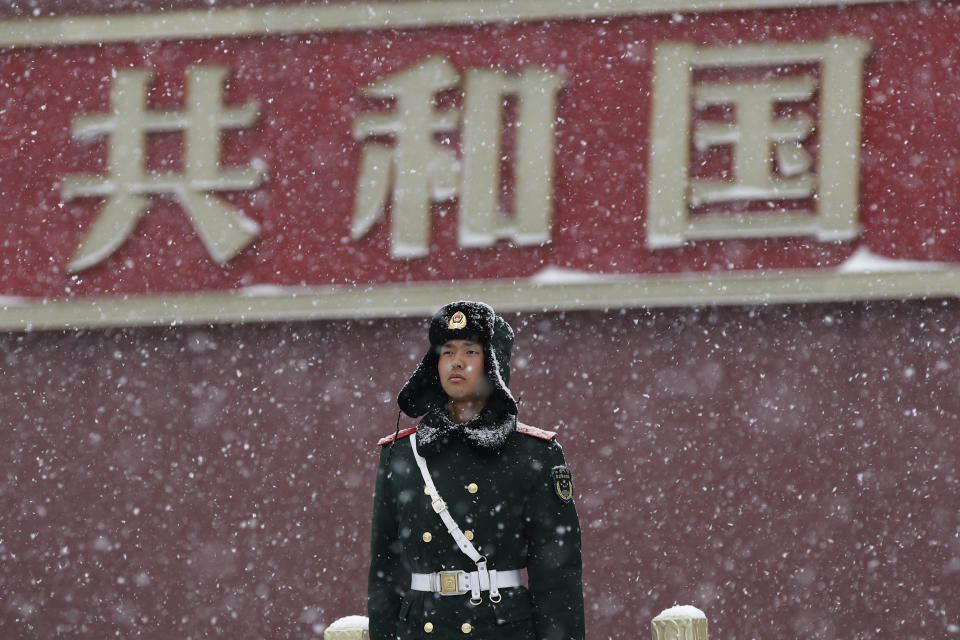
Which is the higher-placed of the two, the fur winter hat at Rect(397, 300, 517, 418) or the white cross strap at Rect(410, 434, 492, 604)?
the fur winter hat at Rect(397, 300, 517, 418)

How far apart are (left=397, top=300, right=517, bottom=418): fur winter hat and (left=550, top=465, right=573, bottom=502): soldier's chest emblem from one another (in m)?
0.20

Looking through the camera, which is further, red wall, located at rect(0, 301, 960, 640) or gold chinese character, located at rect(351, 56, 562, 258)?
gold chinese character, located at rect(351, 56, 562, 258)

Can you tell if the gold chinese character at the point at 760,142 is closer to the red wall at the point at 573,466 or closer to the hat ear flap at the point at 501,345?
the red wall at the point at 573,466

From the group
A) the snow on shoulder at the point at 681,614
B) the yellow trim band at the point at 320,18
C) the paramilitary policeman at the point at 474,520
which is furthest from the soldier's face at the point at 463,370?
the yellow trim band at the point at 320,18

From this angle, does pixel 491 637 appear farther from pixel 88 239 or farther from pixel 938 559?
pixel 88 239

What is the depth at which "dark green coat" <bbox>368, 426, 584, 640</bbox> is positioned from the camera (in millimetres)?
3295

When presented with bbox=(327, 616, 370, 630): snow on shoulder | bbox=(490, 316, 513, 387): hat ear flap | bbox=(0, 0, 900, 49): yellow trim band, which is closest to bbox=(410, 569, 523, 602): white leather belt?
bbox=(327, 616, 370, 630): snow on shoulder

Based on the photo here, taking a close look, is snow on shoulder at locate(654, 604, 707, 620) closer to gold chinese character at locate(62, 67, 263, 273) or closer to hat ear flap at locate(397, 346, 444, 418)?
hat ear flap at locate(397, 346, 444, 418)

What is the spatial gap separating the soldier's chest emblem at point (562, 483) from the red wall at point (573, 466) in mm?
2400

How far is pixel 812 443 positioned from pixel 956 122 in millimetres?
1583

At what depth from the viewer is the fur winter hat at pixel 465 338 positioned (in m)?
3.38

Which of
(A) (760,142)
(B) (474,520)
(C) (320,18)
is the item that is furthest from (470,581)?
(C) (320,18)

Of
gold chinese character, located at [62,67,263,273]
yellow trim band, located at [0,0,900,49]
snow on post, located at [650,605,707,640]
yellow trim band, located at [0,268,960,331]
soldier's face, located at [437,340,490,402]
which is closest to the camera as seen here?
snow on post, located at [650,605,707,640]

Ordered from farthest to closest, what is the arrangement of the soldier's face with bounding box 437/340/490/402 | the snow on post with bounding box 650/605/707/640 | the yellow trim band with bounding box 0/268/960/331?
the yellow trim band with bounding box 0/268/960/331 < the soldier's face with bounding box 437/340/490/402 < the snow on post with bounding box 650/605/707/640
